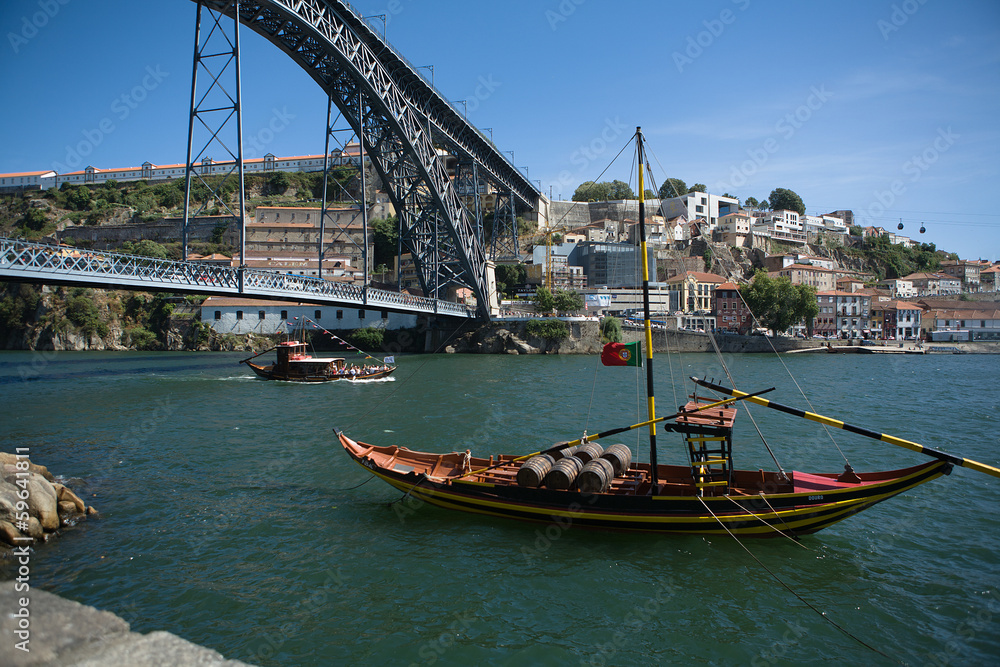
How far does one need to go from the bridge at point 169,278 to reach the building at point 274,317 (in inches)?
479

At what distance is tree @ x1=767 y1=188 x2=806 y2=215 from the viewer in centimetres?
11494

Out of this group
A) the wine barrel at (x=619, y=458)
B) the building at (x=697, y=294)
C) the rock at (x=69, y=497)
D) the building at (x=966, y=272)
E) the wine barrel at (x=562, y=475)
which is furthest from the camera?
the building at (x=966, y=272)

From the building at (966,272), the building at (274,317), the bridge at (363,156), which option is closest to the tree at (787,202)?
the building at (966,272)

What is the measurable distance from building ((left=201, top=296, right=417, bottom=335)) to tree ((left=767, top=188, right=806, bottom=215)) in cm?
9251

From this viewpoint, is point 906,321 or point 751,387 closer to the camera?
point 751,387

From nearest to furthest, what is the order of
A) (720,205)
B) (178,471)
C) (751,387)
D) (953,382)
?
(178,471), (751,387), (953,382), (720,205)

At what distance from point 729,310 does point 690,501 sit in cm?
5872

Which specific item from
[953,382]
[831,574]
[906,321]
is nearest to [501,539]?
[831,574]

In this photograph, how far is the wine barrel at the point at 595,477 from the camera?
10.1m

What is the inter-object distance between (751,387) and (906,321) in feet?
176

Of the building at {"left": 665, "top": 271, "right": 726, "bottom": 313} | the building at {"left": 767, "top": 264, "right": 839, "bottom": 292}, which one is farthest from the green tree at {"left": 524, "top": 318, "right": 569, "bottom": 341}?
the building at {"left": 767, "top": 264, "right": 839, "bottom": 292}

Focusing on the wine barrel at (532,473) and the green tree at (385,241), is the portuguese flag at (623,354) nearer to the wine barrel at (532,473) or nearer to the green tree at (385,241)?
the wine barrel at (532,473)

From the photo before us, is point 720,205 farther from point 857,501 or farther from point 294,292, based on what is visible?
point 857,501

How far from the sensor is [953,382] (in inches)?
1250
